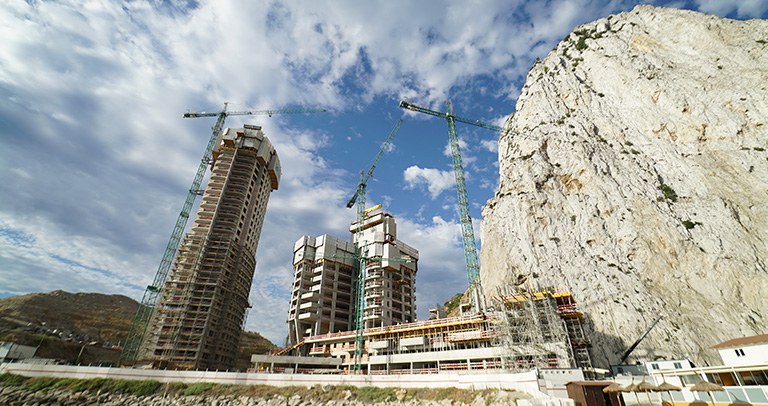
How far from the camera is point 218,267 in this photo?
253 ft

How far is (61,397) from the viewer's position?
138 feet

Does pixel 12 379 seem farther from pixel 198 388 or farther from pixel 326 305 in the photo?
pixel 326 305

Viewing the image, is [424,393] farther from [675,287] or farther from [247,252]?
[247,252]

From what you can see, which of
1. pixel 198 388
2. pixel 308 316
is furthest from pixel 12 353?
pixel 308 316

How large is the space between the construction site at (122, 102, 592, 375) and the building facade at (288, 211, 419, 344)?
1.07ft

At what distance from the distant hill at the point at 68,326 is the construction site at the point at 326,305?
50.7 ft

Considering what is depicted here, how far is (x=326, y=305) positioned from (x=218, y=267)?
3111 cm

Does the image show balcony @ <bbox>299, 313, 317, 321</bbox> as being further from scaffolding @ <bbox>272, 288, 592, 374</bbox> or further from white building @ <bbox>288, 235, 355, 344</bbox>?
scaffolding @ <bbox>272, 288, 592, 374</bbox>

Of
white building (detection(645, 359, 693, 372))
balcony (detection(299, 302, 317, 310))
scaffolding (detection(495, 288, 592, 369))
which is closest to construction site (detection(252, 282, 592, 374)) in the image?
scaffolding (detection(495, 288, 592, 369))

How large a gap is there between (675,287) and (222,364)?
295 ft

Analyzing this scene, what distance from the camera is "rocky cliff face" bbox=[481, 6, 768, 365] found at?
5109cm

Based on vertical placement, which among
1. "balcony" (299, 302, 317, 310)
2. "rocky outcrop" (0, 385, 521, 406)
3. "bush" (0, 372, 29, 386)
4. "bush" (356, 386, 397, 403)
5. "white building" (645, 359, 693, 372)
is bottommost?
"rocky outcrop" (0, 385, 521, 406)

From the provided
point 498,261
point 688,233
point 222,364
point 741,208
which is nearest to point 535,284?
point 498,261

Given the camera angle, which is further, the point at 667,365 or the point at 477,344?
the point at 477,344
